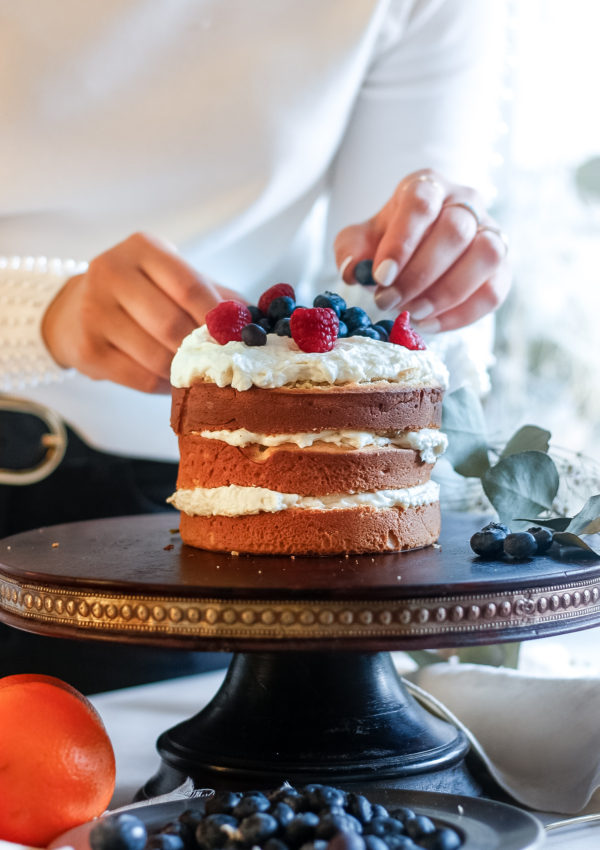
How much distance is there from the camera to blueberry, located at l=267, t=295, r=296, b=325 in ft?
4.35

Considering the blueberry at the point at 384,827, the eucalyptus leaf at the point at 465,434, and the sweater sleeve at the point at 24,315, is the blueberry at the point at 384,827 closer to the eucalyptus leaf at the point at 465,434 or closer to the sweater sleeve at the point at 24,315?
the eucalyptus leaf at the point at 465,434

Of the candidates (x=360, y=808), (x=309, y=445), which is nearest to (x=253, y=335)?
(x=309, y=445)

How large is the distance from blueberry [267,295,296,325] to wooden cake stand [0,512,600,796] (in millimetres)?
331

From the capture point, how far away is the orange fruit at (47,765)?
101 cm

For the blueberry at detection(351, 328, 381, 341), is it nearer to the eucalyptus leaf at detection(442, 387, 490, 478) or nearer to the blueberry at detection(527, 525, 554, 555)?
the eucalyptus leaf at detection(442, 387, 490, 478)

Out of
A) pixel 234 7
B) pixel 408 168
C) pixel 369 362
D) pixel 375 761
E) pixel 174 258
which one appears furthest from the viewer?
pixel 408 168

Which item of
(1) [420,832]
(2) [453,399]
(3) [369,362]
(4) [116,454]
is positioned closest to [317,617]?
(1) [420,832]

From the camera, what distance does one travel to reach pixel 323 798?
0.91 meters

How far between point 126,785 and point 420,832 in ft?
1.84

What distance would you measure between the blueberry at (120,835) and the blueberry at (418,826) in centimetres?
23

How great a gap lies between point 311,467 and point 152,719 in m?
0.61

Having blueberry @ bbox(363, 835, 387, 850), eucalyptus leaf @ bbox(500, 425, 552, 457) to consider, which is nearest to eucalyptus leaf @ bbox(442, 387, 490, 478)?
eucalyptus leaf @ bbox(500, 425, 552, 457)

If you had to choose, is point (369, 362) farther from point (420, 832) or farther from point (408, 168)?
point (408, 168)

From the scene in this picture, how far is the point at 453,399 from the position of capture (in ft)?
4.98
